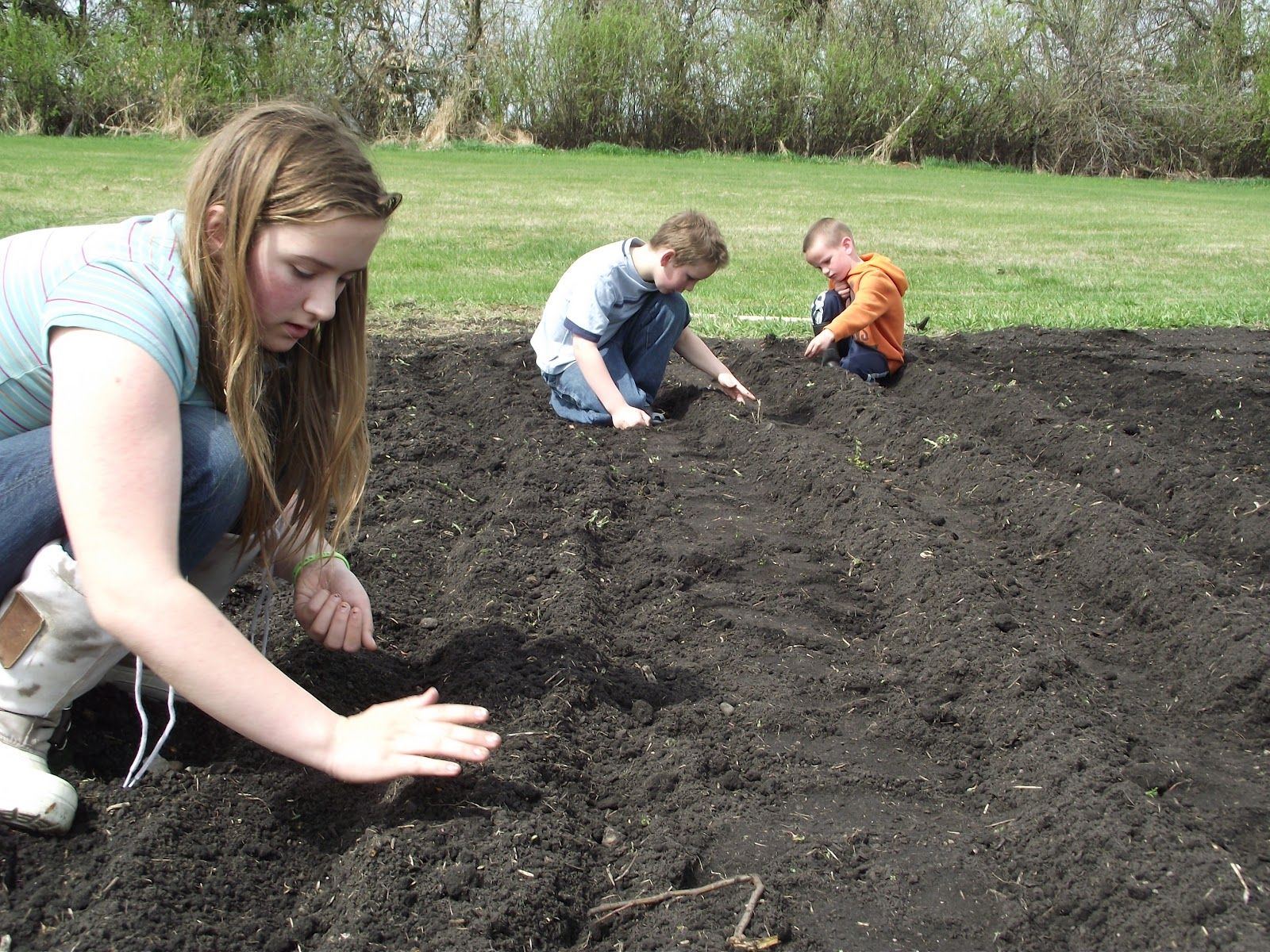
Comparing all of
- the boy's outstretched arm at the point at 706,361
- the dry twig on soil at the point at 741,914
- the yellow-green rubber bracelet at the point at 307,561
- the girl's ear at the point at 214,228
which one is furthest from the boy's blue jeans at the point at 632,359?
the dry twig on soil at the point at 741,914

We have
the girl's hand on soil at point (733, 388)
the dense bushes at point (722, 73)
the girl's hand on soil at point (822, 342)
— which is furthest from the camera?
the dense bushes at point (722, 73)

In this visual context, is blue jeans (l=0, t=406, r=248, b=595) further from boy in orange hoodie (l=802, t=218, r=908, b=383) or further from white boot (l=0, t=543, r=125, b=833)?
boy in orange hoodie (l=802, t=218, r=908, b=383)

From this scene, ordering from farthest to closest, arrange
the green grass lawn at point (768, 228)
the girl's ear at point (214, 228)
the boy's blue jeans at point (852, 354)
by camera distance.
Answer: the green grass lawn at point (768, 228)
the boy's blue jeans at point (852, 354)
the girl's ear at point (214, 228)

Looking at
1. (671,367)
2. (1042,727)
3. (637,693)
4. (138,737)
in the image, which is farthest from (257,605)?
(671,367)

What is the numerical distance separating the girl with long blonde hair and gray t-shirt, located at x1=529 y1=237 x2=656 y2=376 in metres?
2.64

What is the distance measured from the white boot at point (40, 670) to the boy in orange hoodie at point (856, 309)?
14.2 feet

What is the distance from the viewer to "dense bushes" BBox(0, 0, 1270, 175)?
26.1 m

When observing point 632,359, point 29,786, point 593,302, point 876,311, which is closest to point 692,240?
point 593,302

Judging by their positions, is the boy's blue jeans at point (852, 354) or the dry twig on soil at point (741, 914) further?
the boy's blue jeans at point (852, 354)

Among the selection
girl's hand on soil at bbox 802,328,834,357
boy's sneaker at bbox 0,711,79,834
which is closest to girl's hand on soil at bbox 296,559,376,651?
boy's sneaker at bbox 0,711,79,834

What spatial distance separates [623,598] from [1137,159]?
2902 centimetres

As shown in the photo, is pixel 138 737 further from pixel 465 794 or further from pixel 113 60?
pixel 113 60

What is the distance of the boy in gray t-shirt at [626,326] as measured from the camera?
4.92 metres

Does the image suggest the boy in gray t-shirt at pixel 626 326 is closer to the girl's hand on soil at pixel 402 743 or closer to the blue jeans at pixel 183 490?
the blue jeans at pixel 183 490
